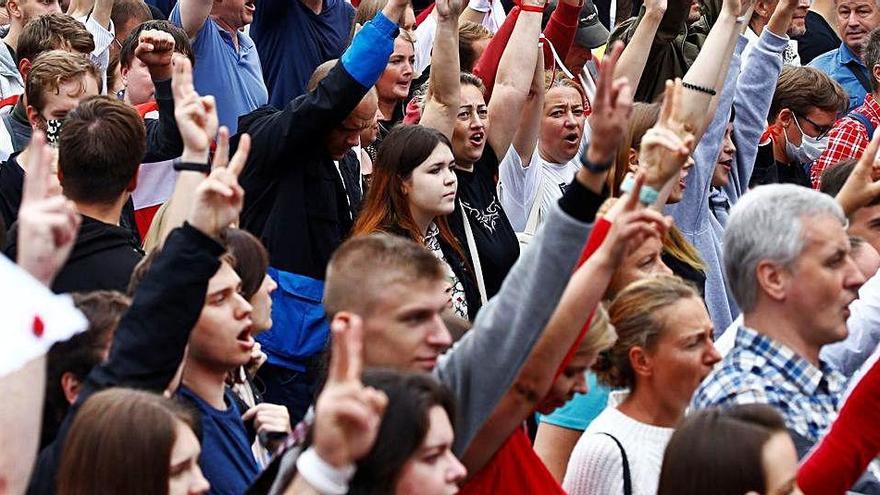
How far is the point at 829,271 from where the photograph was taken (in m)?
4.09

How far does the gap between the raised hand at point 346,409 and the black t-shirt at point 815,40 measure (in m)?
8.33

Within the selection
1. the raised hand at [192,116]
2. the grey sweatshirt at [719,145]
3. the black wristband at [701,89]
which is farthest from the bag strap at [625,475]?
the grey sweatshirt at [719,145]

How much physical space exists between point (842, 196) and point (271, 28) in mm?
3986

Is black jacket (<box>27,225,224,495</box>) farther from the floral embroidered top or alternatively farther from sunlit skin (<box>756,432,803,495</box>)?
the floral embroidered top

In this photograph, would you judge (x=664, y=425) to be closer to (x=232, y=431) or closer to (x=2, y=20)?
(x=232, y=431)

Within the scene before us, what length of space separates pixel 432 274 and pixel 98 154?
1.43 metres

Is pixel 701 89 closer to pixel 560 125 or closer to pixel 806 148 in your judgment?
pixel 560 125

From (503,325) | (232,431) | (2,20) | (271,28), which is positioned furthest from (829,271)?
(2,20)

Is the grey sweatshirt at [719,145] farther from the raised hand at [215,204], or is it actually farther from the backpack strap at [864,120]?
the raised hand at [215,204]

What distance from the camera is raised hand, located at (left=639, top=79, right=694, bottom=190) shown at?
3615 millimetres

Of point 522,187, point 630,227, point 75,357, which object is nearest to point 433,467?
point 630,227

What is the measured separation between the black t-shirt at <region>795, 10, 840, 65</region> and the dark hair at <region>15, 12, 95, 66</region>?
5.42m

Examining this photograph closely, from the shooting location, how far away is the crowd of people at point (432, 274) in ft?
9.91

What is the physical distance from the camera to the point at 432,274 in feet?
11.6
